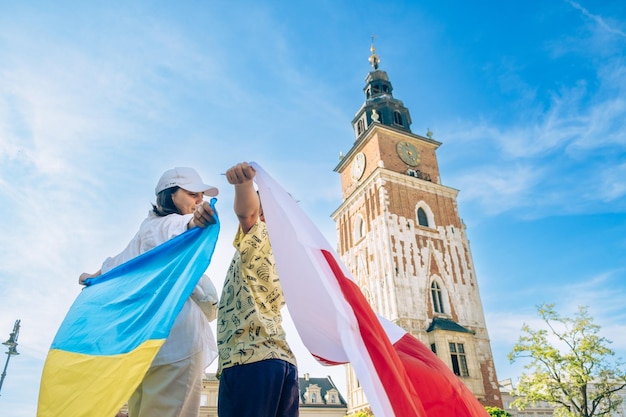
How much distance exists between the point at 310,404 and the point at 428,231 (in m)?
20.4

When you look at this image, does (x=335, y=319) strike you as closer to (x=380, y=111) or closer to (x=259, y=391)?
(x=259, y=391)

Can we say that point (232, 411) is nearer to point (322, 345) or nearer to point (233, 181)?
point (322, 345)

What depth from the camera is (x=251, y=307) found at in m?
2.27

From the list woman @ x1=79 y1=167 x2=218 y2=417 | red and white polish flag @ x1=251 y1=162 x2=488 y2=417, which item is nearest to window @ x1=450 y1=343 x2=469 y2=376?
red and white polish flag @ x1=251 y1=162 x2=488 y2=417

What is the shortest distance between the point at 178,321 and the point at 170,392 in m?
0.36

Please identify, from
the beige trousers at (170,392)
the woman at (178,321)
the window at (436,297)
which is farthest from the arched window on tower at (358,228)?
the beige trousers at (170,392)

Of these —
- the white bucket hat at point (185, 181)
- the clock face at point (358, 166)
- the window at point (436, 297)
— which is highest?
the clock face at point (358, 166)

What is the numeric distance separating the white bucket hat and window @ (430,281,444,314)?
74.3ft

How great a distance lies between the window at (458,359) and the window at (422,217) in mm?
7432

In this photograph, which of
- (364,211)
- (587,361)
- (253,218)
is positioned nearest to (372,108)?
(364,211)

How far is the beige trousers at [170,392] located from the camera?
2170mm

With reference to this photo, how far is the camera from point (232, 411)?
6.69 ft

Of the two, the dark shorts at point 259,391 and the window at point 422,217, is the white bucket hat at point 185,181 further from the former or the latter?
the window at point 422,217

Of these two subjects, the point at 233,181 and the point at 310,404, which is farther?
the point at 310,404
